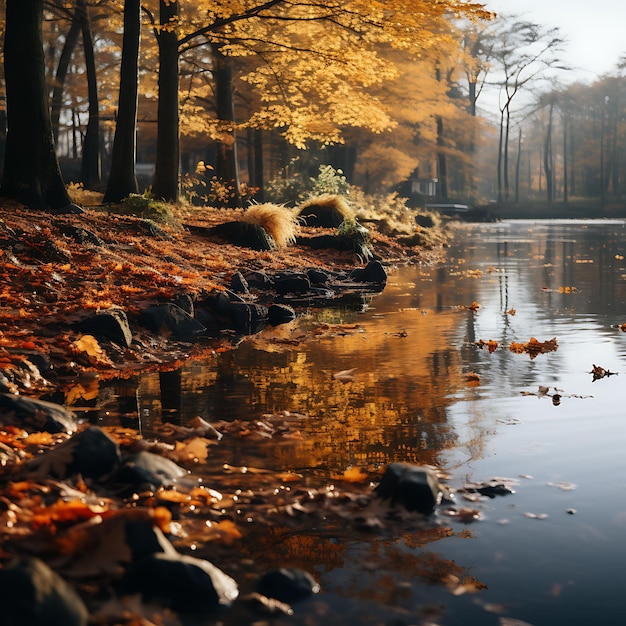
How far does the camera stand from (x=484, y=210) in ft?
197

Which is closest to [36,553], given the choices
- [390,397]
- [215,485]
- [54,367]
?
[215,485]

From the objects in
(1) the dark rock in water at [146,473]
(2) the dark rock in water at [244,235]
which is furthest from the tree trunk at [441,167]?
(1) the dark rock in water at [146,473]

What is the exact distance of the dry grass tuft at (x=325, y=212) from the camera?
23047 mm

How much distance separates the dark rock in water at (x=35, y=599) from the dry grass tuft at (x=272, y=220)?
1540 centimetres

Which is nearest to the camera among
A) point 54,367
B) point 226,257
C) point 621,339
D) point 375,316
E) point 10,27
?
point 54,367

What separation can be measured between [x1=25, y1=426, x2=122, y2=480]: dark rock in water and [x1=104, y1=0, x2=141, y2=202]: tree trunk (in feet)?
45.0

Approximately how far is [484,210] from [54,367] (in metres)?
54.5

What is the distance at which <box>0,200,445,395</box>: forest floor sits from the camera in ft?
26.5

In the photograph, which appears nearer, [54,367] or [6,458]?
[6,458]

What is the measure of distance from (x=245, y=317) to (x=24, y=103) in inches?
242

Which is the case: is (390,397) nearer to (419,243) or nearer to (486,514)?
(486,514)

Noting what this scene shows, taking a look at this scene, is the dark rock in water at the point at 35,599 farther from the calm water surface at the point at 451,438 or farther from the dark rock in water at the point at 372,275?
the dark rock in water at the point at 372,275

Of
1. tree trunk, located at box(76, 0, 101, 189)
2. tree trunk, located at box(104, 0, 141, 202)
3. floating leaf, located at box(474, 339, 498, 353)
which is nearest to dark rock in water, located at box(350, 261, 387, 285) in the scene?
tree trunk, located at box(104, 0, 141, 202)

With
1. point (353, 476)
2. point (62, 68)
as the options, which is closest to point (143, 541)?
point (353, 476)
